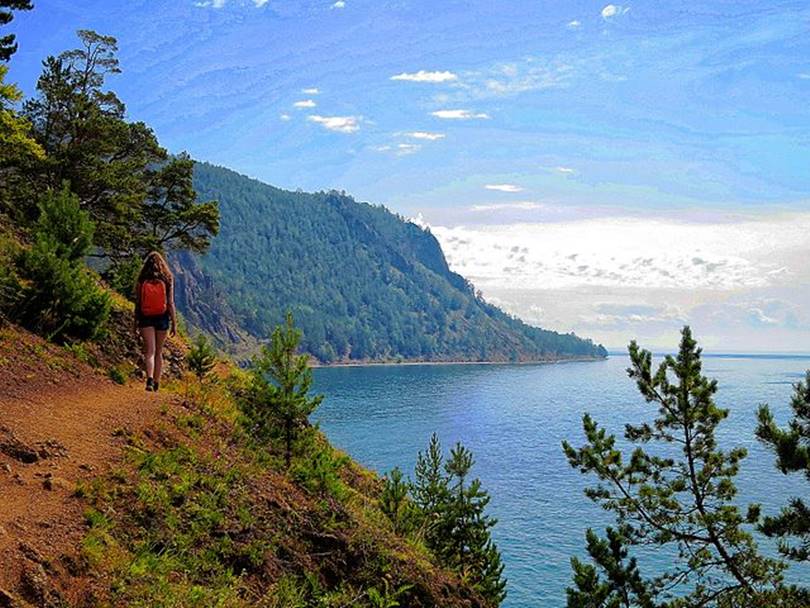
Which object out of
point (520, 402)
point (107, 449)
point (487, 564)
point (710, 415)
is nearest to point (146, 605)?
point (107, 449)

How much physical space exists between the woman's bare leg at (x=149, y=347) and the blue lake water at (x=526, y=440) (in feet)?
90.2

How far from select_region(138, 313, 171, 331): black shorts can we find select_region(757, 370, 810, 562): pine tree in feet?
42.8

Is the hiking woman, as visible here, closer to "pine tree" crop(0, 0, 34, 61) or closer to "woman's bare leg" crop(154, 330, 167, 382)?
"woman's bare leg" crop(154, 330, 167, 382)

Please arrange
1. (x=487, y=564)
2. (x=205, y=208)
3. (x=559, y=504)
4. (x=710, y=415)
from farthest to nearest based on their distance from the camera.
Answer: (x=559, y=504) → (x=205, y=208) → (x=487, y=564) → (x=710, y=415)

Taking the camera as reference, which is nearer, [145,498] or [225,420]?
[145,498]

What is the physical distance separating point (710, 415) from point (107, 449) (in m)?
14.4

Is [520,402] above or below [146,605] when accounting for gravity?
below

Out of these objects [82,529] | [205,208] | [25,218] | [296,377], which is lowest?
[82,529]

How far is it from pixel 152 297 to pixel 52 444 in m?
4.26

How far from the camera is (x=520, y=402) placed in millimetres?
133250

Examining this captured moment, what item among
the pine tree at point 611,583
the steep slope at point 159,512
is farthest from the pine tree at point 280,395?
the pine tree at point 611,583

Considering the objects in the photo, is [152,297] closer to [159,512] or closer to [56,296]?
[56,296]

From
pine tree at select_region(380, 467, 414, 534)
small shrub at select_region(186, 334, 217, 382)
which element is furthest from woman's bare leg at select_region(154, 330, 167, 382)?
pine tree at select_region(380, 467, 414, 534)

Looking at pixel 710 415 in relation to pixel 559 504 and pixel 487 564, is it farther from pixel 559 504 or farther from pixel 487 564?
pixel 559 504
